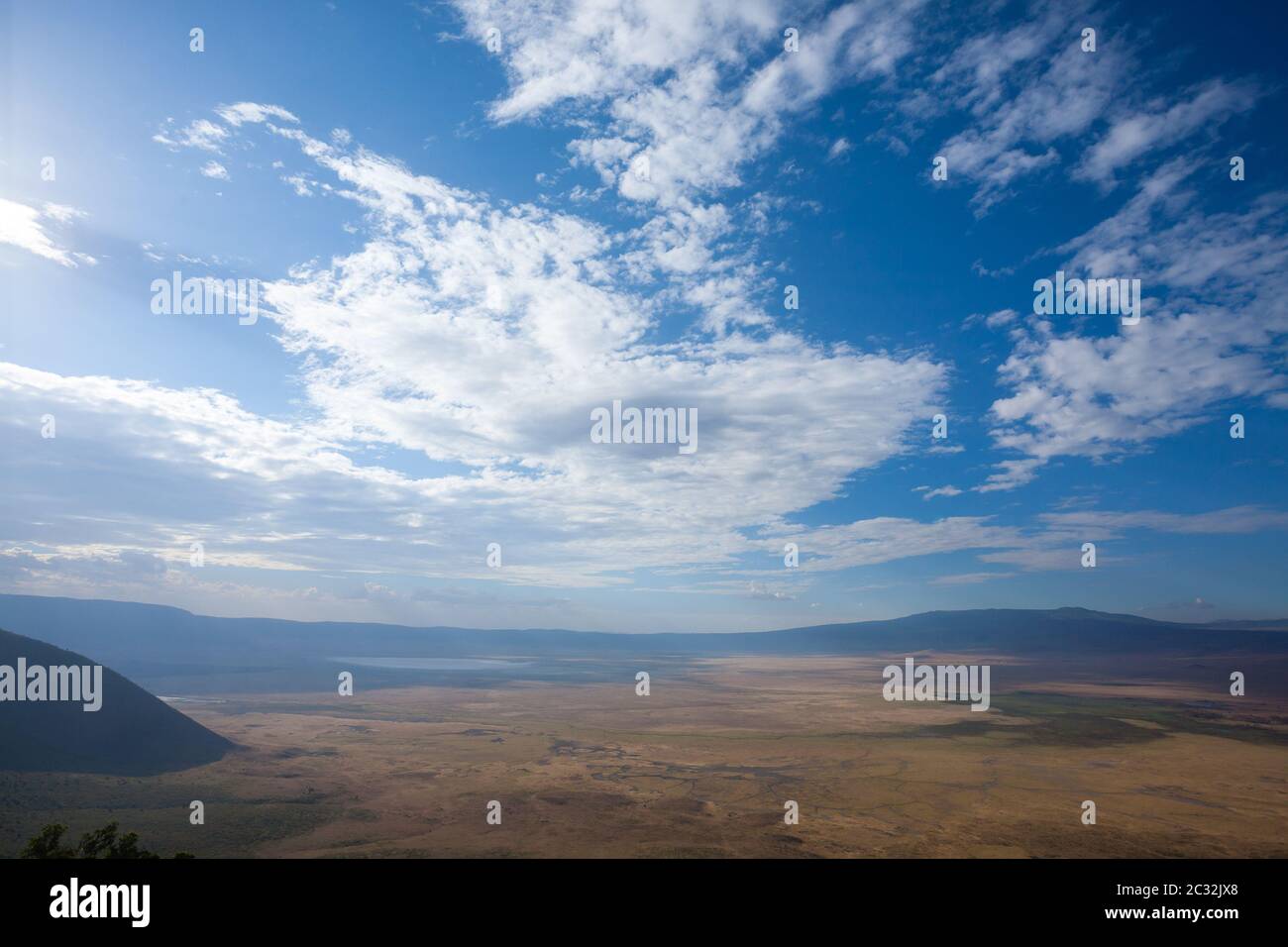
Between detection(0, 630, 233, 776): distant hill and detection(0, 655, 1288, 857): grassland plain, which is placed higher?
detection(0, 630, 233, 776): distant hill

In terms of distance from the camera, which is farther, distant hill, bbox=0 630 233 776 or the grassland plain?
distant hill, bbox=0 630 233 776

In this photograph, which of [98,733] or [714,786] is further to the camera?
[714,786]

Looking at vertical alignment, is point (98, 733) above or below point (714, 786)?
above
